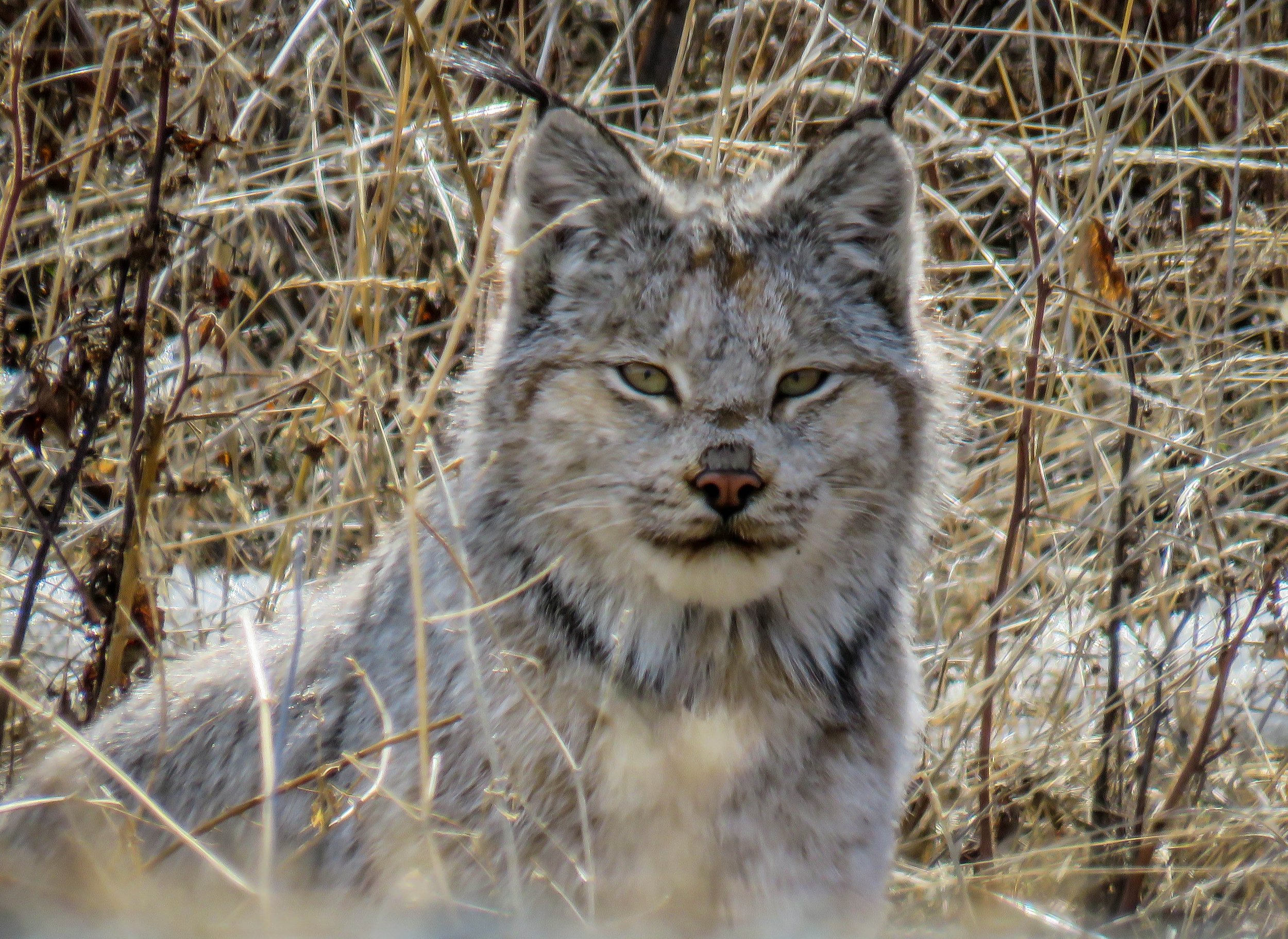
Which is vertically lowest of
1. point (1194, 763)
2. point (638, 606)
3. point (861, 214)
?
point (1194, 763)

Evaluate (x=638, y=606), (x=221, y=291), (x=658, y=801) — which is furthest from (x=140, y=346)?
(x=658, y=801)

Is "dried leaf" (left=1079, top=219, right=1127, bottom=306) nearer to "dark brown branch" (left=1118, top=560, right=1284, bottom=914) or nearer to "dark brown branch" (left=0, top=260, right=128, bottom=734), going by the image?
"dark brown branch" (left=1118, top=560, right=1284, bottom=914)

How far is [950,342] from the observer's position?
3887 millimetres

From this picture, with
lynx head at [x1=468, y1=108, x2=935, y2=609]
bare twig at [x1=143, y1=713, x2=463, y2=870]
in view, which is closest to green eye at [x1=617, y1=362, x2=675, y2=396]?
lynx head at [x1=468, y1=108, x2=935, y2=609]

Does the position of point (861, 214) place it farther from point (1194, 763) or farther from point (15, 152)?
point (15, 152)

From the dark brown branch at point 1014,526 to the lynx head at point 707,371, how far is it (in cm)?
46

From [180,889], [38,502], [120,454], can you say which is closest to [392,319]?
[120,454]

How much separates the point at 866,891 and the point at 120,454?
8.49 ft

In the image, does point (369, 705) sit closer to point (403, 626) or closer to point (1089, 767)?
point (403, 626)

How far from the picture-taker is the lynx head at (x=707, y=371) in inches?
106

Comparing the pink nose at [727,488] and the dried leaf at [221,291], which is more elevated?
the dried leaf at [221,291]

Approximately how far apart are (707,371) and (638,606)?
527 mm

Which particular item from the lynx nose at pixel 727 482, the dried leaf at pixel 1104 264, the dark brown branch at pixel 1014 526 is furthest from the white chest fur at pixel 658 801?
the dried leaf at pixel 1104 264

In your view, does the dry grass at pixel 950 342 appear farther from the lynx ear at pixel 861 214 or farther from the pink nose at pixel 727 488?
the pink nose at pixel 727 488
